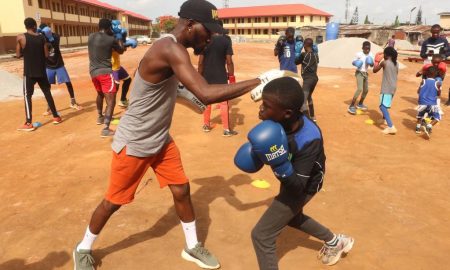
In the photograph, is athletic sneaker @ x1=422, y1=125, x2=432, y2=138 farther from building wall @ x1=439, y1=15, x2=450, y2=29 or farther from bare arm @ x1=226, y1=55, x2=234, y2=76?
building wall @ x1=439, y1=15, x2=450, y2=29

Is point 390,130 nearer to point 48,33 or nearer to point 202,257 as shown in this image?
point 202,257

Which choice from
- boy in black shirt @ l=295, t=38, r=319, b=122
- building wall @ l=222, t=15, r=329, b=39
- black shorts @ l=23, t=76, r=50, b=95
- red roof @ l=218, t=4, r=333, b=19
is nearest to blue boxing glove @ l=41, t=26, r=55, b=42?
black shorts @ l=23, t=76, r=50, b=95

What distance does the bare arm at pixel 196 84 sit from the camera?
2.26 metres

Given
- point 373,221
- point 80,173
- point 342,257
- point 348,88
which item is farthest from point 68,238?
point 348,88

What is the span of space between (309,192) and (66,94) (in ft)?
33.6

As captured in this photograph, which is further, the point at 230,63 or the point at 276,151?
the point at 230,63

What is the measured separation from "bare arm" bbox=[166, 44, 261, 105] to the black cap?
241mm

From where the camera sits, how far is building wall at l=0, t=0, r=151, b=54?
32.0 metres

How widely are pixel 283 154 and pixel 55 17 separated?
41.2m

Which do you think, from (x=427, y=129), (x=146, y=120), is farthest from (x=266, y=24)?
(x=146, y=120)

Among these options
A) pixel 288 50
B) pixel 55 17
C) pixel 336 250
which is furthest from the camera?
pixel 55 17

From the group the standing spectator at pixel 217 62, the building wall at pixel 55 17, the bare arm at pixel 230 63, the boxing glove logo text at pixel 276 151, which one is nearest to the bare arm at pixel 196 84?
the boxing glove logo text at pixel 276 151

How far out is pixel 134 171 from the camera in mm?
2789

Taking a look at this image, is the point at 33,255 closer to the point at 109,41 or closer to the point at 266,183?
the point at 266,183
